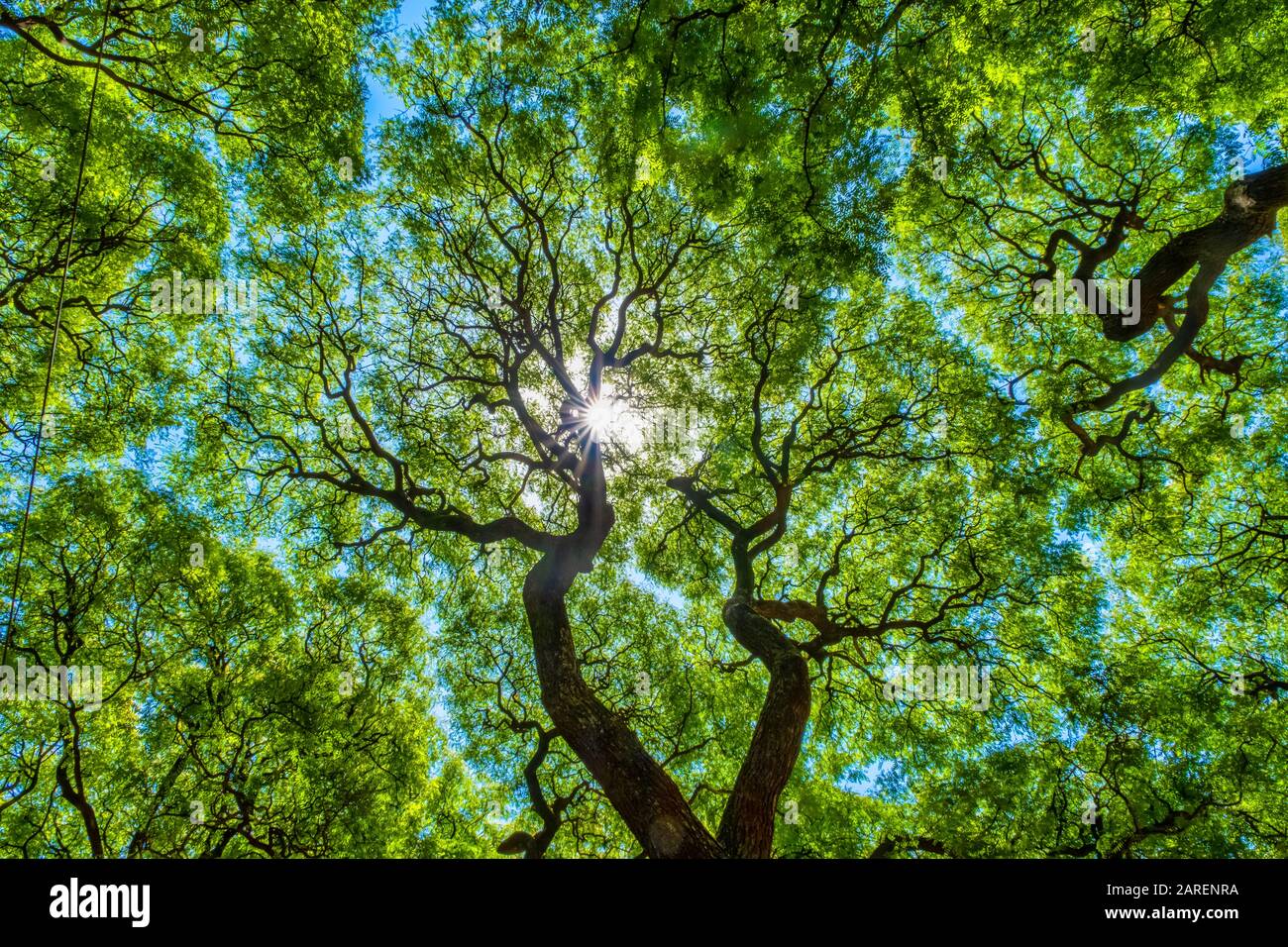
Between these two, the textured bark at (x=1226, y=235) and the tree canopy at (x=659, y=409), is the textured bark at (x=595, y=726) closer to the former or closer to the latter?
the tree canopy at (x=659, y=409)

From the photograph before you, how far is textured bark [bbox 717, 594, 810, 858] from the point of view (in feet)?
13.6

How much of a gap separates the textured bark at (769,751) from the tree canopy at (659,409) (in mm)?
163

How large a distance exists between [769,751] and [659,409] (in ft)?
18.6

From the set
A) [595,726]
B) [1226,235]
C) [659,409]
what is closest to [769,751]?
[595,726]

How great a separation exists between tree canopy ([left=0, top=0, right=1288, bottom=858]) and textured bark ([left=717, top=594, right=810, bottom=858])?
0.53 feet

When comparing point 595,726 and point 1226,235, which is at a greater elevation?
point 1226,235

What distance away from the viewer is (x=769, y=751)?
4672 millimetres

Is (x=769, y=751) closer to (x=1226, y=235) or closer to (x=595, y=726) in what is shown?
(x=595, y=726)

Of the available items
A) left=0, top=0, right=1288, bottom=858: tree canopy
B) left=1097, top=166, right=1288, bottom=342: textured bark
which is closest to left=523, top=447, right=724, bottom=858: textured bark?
left=0, top=0, right=1288, bottom=858: tree canopy

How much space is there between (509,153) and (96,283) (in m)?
5.83

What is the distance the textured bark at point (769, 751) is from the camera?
13.6 ft

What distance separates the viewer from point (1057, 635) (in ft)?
24.0
